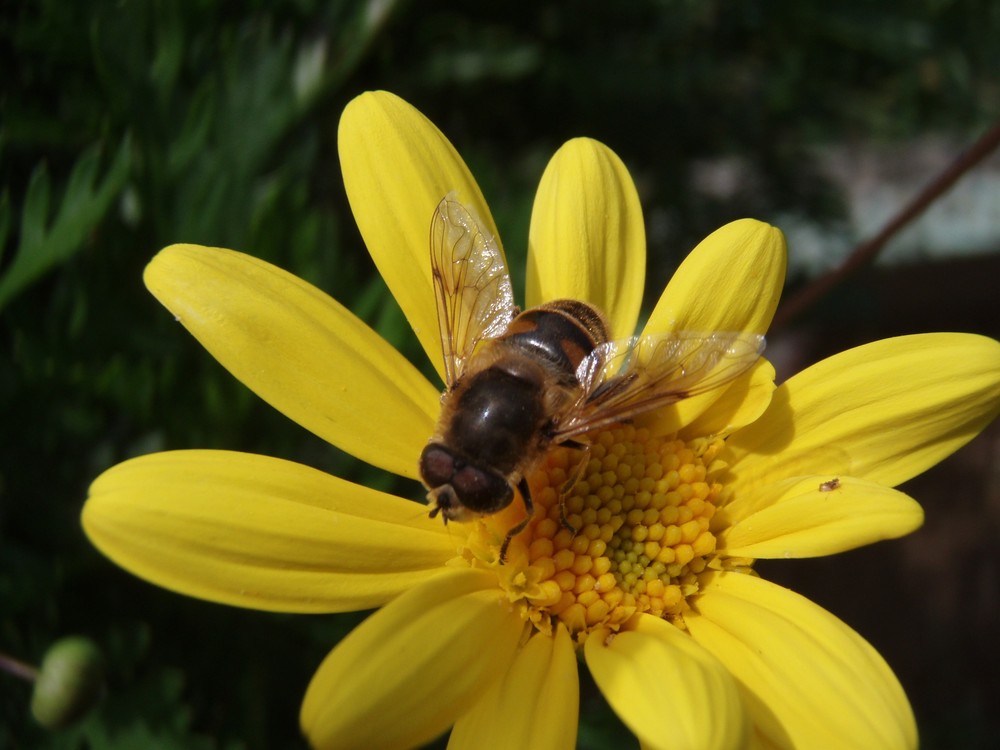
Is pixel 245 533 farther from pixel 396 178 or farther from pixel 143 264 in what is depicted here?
pixel 143 264

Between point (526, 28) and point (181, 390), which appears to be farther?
point (526, 28)

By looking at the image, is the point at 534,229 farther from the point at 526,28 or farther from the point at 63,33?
the point at 526,28

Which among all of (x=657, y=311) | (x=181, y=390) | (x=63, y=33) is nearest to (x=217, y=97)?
(x=63, y=33)

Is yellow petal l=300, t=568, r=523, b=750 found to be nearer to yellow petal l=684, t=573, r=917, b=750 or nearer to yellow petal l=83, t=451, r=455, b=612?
yellow petal l=83, t=451, r=455, b=612

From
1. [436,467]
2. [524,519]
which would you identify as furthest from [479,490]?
[524,519]

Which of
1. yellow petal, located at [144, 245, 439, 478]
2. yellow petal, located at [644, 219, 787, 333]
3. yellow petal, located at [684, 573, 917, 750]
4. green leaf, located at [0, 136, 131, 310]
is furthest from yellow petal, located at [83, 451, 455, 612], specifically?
green leaf, located at [0, 136, 131, 310]
